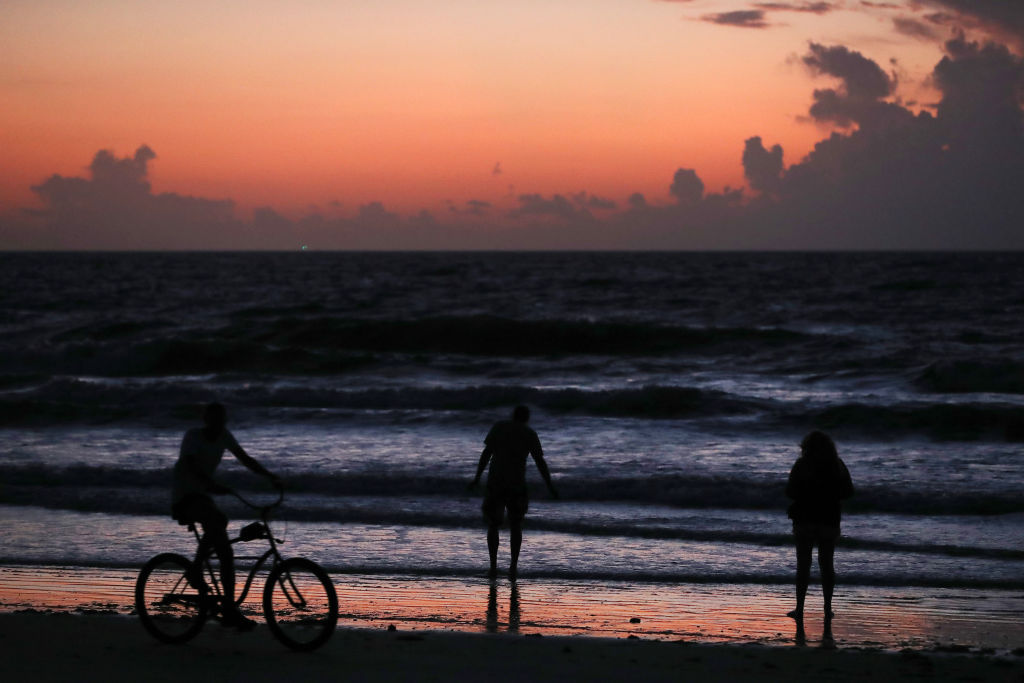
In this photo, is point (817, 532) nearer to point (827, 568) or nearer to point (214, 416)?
point (827, 568)

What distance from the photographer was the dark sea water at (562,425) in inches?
434

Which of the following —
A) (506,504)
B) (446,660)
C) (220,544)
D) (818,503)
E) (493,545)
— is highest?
(818,503)

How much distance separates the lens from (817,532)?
26.7 ft

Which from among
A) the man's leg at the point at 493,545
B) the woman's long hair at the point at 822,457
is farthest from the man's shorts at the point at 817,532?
the man's leg at the point at 493,545

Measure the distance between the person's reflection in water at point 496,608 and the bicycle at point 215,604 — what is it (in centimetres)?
139

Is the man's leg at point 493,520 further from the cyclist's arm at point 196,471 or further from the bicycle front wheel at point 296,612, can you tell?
the cyclist's arm at point 196,471

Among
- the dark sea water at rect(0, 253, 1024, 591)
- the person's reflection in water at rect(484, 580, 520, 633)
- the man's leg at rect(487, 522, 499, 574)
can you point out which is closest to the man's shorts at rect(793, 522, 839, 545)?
the dark sea water at rect(0, 253, 1024, 591)

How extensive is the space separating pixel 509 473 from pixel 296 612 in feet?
10.2

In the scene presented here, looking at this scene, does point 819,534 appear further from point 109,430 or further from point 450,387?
point 450,387

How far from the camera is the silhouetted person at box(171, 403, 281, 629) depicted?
22.5 feet

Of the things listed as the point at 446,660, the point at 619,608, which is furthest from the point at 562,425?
the point at 446,660

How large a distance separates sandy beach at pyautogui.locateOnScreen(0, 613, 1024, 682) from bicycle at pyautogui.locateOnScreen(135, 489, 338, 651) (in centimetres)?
13

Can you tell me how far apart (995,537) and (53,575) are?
1001 cm

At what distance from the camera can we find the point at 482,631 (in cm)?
764
